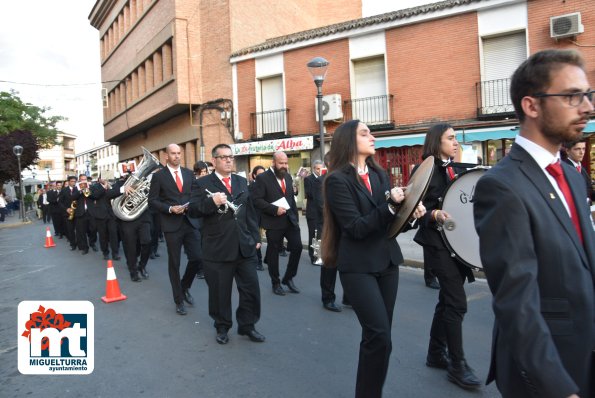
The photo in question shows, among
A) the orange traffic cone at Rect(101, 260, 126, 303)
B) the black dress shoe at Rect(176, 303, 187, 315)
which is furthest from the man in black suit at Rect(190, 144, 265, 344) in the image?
the orange traffic cone at Rect(101, 260, 126, 303)

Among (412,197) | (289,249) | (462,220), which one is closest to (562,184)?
(412,197)

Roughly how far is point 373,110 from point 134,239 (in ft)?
36.5

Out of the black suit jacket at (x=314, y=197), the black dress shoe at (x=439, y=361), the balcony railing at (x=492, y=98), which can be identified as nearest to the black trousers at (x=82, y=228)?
the black suit jacket at (x=314, y=197)

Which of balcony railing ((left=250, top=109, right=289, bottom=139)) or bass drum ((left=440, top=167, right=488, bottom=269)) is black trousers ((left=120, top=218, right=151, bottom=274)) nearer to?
bass drum ((left=440, top=167, right=488, bottom=269))

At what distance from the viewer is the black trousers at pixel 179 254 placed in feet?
19.8

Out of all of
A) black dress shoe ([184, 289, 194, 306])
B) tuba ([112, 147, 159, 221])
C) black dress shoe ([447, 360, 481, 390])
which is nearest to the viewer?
black dress shoe ([447, 360, 481, 390])

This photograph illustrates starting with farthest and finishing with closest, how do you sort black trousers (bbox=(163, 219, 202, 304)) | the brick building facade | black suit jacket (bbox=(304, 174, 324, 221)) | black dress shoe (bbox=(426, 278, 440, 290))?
the brick building facade, black suit jacket (bbox=(304, 174, 324, 221)), black dress shoe (bbox=(426, 278, 440, 290)), black trousers (bbox=(163, 219, 202, 304))

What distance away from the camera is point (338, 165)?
10.6ft

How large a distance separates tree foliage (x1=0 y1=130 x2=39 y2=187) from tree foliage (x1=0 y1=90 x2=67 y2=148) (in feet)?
4.03

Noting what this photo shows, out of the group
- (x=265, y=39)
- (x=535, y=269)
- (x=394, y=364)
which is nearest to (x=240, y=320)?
(x=394, y=364)

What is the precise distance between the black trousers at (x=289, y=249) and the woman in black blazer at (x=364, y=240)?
356 centimetres

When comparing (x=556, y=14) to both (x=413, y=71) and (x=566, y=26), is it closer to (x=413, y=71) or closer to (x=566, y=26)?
(x=566, y=26)

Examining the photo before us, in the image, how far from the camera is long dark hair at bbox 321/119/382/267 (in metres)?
3.19

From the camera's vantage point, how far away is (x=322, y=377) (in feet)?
12.7
